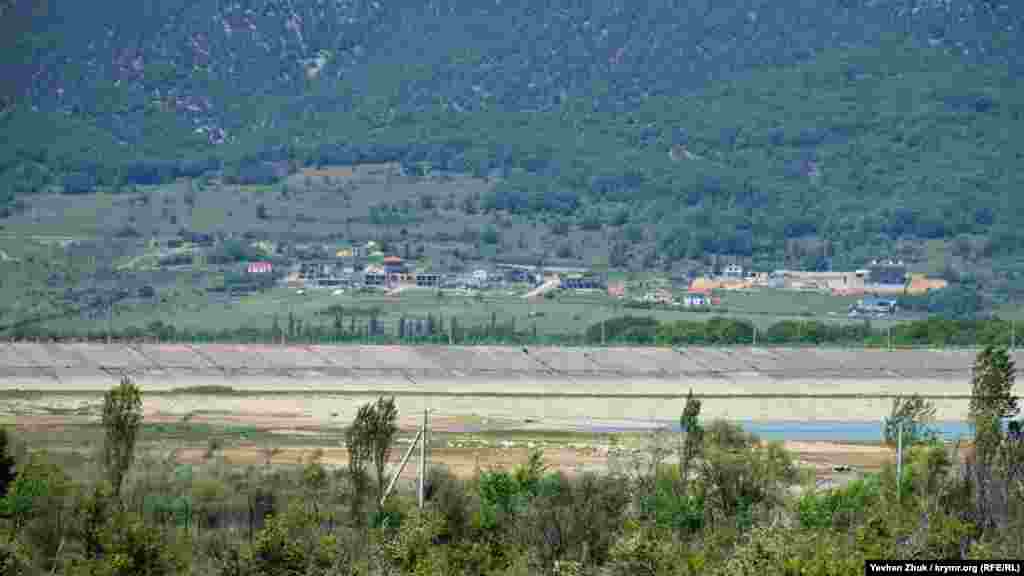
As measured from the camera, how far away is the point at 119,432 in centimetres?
5088

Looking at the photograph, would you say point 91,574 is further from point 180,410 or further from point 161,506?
point 180,410

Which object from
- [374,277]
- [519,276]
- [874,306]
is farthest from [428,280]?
[874,306]

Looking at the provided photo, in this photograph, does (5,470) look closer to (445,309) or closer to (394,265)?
(445,309)

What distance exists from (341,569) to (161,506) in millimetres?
12667

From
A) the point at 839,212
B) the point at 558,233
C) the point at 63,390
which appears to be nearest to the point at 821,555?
the point at 63,390

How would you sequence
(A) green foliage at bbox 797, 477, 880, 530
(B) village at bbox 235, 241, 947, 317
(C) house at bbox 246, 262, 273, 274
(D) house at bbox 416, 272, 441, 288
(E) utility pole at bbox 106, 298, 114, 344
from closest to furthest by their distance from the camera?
1. (A) green foliage at bbox 797, 477, 880, 530
2. (E) utility pole at bbox 106, 298, 114, 344
3. (B) village at bbox 235, 241, 947, 317
4. (D) house at bbox 416, 272, 441, 288
5. (C) house at bbox 246, 262, 273, 274

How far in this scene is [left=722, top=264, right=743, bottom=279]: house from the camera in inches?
6594

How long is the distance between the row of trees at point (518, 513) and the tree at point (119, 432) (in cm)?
5

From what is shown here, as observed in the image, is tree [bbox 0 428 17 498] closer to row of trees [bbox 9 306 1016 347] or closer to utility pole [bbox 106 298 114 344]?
utility pole [bbox 106 298 114 344]

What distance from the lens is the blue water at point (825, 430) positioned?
78.0 meters

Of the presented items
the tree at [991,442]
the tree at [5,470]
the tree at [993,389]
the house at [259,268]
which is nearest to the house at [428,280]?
the house at [259,268]

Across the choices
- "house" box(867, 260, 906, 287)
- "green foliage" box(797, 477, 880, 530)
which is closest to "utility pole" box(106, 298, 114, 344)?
"green foliage" box(797, 477, 880, 530)

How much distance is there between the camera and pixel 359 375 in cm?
9831

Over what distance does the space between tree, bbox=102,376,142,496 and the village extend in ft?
294
